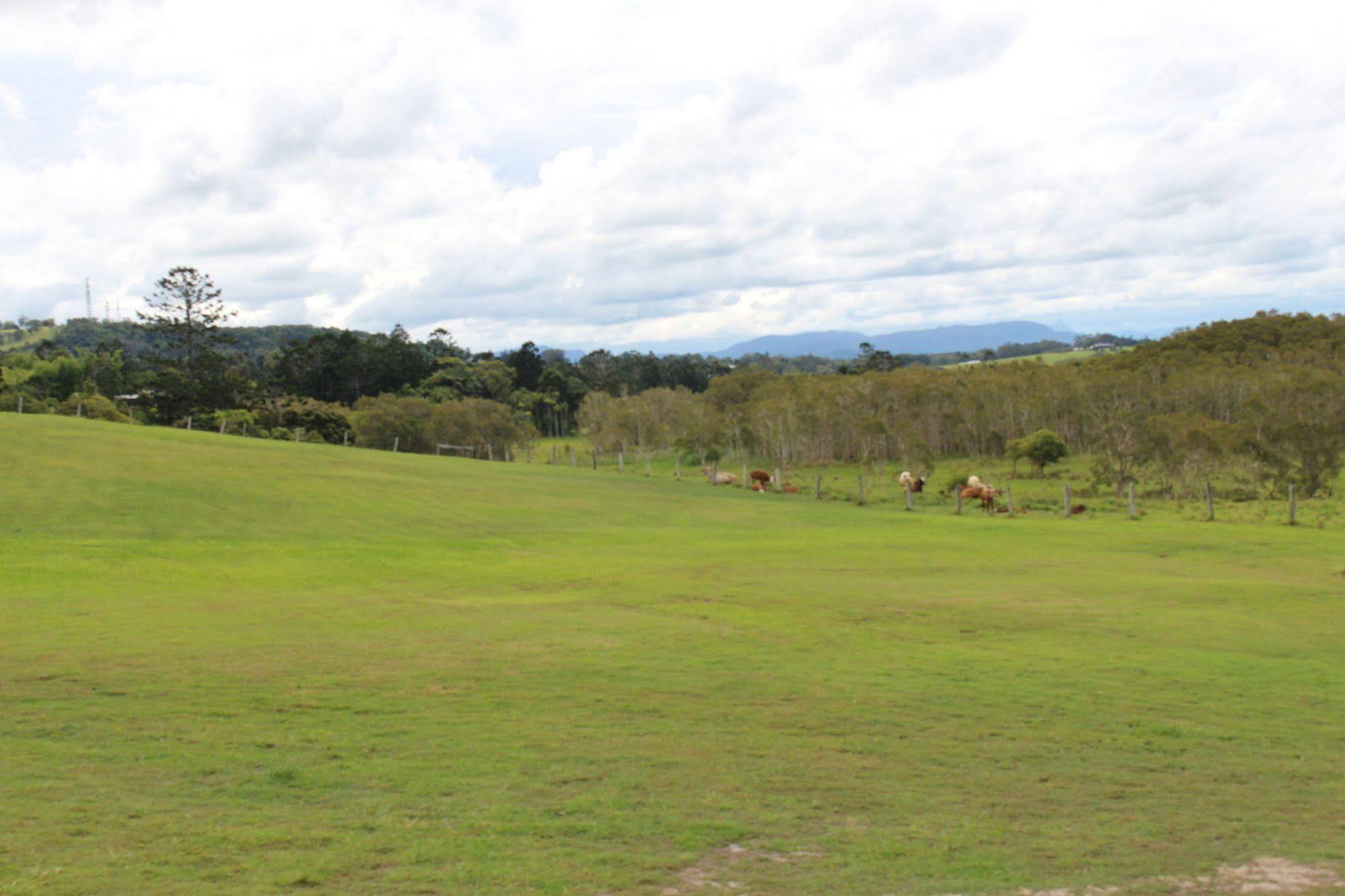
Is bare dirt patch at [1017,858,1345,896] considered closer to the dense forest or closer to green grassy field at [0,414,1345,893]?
green grassy field at [0,414,1345,893]

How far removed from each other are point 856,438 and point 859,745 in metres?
72.2

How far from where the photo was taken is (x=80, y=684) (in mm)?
11180

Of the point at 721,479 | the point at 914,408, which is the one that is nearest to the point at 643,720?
the point at 721,479

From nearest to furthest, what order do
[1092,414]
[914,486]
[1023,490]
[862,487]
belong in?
[862,487] → [914,486] → [1023,490] → [1092,414]

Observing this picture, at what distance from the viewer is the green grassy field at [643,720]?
722 centimetres

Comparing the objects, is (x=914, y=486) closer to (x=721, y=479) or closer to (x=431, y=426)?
(x=721, y=479)

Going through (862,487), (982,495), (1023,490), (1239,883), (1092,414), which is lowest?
(1239,883)

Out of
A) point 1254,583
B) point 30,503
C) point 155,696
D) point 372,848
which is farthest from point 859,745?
point 30,503

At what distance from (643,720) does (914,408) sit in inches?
2933

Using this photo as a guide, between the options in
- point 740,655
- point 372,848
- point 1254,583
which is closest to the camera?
point 372,848

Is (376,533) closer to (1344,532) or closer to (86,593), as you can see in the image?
(86,593)

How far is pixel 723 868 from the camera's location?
7.07 m

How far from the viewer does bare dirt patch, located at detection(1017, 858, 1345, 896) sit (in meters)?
6.80

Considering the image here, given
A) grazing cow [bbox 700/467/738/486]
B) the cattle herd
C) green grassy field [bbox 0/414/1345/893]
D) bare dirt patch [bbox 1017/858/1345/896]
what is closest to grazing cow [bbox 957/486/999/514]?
the cattle herd
